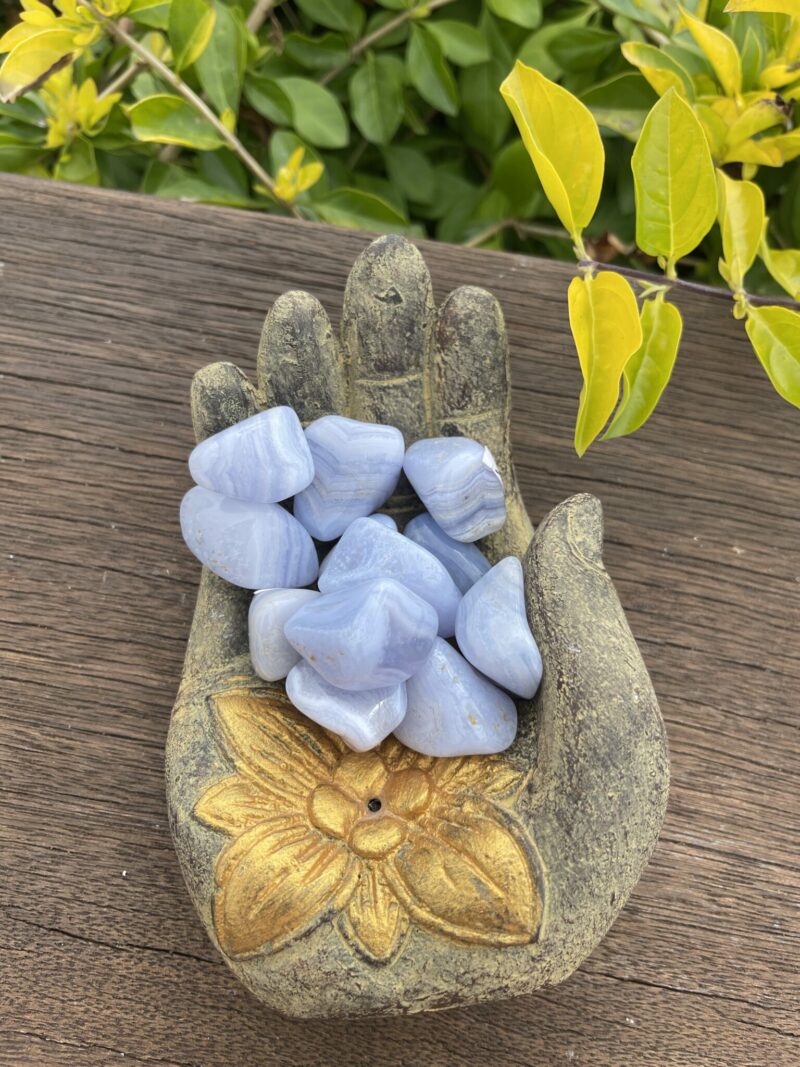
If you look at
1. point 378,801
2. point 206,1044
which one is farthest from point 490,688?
point 206,1044

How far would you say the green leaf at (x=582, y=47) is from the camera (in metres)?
0.91

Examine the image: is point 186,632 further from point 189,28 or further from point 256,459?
point 189,28

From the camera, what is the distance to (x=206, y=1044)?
77 cm

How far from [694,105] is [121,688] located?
0.74 m

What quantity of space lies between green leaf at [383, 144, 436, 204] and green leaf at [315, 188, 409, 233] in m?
0.13

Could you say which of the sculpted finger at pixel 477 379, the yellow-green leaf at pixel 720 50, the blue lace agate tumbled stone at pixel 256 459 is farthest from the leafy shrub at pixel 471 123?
the blue lace agate tumbled stone at pixel 256 459

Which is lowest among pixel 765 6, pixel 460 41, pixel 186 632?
pixel 186 632

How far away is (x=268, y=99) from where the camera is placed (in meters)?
0.95

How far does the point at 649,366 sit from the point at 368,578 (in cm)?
28

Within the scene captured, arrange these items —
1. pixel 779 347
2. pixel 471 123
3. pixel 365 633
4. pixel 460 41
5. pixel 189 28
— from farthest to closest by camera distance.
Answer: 1. pixel 471 123
2. pixel 460 41
3. pixel 189 28
4. pixel 779 347
5. pixel 365 633

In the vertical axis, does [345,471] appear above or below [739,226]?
below

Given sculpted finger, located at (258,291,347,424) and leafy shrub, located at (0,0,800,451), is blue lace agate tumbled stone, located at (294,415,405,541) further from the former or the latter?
leafy shrub, located at (0,0,800,451)

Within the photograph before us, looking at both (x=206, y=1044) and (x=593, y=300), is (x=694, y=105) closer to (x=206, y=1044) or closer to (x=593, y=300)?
(x=593, y=300)

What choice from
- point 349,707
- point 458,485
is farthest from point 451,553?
point 349,707
